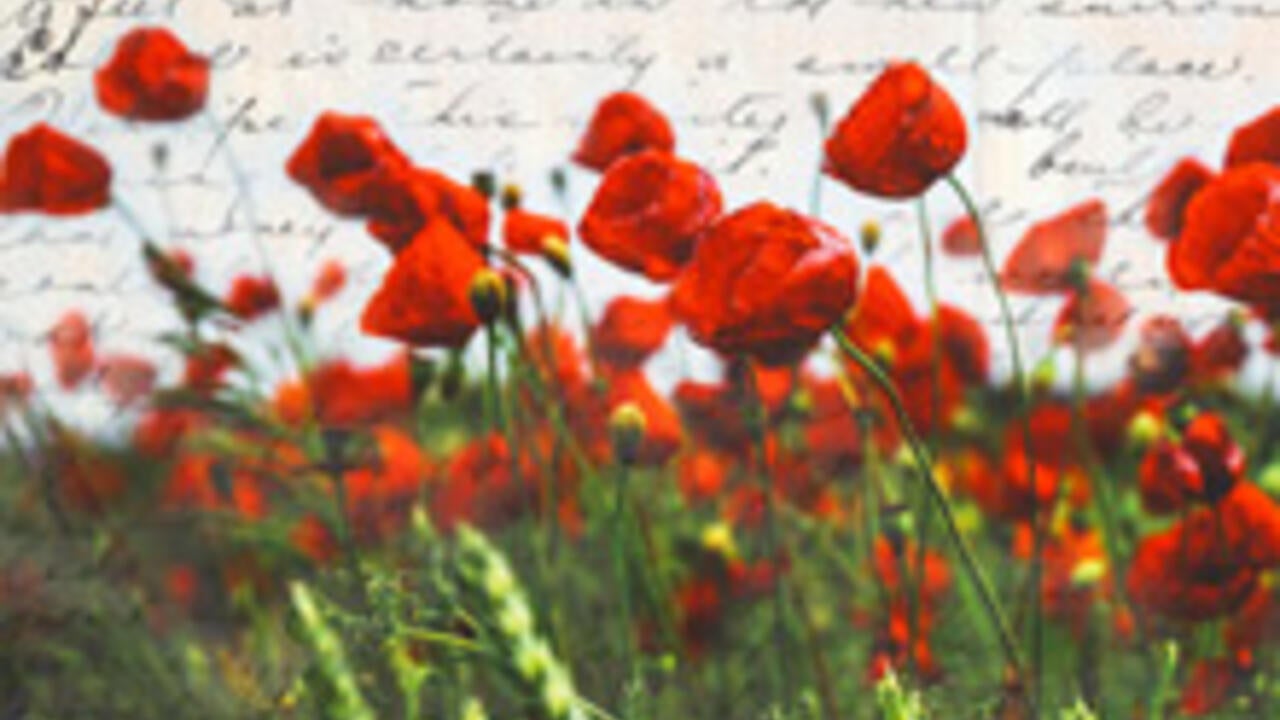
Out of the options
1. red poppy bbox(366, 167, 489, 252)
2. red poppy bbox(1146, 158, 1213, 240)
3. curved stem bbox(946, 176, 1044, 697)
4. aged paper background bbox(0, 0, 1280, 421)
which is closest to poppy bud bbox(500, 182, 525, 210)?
aged paper background bbox(0, 0, 1280, 421)

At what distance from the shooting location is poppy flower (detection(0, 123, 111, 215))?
88 cm

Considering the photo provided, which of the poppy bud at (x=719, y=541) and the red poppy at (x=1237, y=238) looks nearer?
the red poppy at (x=1237, y=238)

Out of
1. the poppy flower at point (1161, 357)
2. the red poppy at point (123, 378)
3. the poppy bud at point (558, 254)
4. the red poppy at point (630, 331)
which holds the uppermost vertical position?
the poppy bud at point (558, 254)

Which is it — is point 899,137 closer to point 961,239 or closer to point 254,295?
point 961,239

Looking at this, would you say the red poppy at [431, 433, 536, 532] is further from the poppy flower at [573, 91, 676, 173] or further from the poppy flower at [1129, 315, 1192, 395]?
the poppy flower at [1129, 315, 1192, 395]

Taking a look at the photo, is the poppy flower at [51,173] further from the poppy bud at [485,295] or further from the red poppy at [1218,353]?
the red poppy at [1218,353]

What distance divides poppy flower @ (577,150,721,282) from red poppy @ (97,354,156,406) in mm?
384

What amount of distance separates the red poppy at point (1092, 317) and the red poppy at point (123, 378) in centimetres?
52

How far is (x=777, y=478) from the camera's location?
948mm

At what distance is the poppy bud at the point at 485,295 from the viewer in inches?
28.1

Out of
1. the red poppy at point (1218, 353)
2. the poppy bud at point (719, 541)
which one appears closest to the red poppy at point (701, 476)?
the poppy bud at point (719, 541)

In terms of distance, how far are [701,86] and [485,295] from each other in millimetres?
229

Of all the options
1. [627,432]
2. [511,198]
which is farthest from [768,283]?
[511,198]

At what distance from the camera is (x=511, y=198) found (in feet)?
2.85
